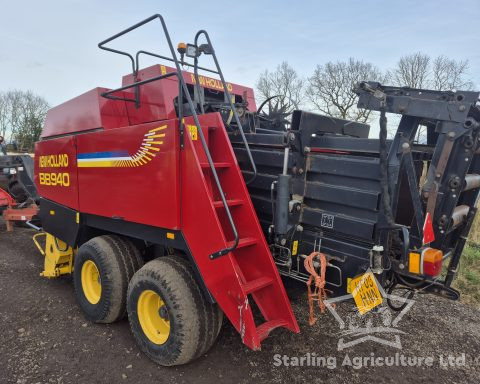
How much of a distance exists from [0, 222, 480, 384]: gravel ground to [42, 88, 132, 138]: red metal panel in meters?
1.88

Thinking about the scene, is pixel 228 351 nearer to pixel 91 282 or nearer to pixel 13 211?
pixel 91 282

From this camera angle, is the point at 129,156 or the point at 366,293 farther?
the point at 129,156

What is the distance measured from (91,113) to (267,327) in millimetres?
2581

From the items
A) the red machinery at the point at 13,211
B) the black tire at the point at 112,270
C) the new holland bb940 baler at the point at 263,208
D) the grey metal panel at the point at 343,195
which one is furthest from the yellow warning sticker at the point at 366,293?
the red machinery at the point at 13,211

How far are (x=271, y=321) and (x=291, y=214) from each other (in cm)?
80

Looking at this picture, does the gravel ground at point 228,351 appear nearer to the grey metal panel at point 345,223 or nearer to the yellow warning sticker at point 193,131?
the grey metal panel at point 345,223

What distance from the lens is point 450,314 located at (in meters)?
4.03

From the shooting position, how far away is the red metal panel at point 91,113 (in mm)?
3606

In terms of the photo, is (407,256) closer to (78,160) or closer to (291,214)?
(291,214)

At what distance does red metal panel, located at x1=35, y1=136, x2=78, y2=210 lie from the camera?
150 inches

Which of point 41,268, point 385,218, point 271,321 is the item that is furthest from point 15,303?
point 385,218

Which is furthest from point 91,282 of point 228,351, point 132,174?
point 228,351

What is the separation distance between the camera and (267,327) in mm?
2684

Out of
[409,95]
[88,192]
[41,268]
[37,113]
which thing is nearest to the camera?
[409,95]
